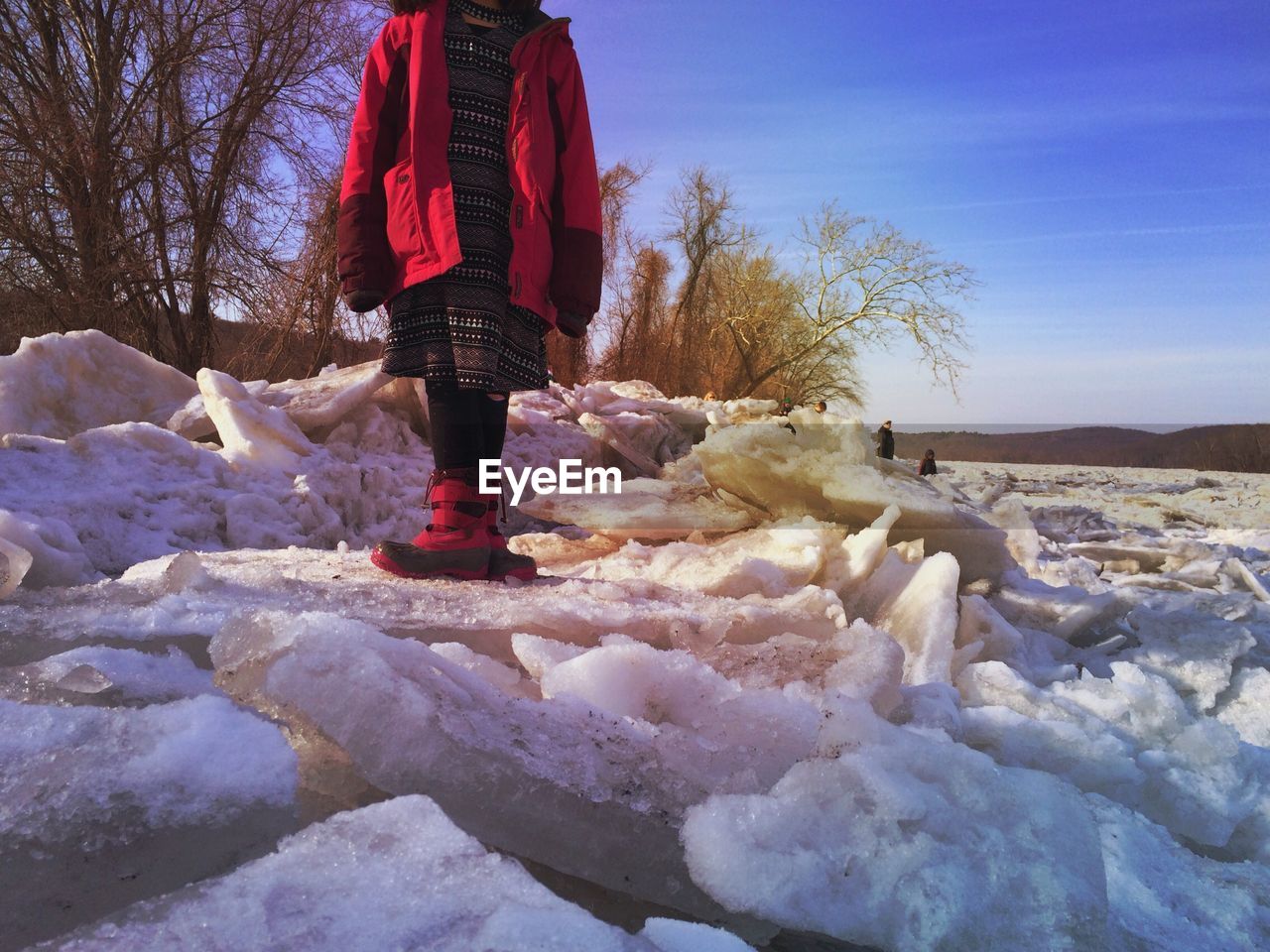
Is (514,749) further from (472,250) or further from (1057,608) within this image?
(1057,608)

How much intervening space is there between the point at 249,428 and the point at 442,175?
1.78 metres

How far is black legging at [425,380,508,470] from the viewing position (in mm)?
2262

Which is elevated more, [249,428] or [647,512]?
[249,428]

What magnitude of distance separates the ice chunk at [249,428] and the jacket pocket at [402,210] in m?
1.50

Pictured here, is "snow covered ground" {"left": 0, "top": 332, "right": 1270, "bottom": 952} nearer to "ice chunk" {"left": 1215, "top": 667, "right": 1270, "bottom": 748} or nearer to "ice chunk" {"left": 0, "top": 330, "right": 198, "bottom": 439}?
"ice chunk" {"left": 1215, "top": 667, "right": 1270, "bottom": 748}

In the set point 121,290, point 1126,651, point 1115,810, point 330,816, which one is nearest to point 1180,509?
point 1126,651

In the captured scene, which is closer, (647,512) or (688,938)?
(688,938)

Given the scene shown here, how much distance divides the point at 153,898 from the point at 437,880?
0.71 ft

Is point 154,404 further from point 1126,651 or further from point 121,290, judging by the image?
point 121,290

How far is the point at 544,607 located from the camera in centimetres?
160

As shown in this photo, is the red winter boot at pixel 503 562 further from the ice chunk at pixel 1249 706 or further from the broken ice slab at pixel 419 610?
the ice chunk at pixel 1249 706

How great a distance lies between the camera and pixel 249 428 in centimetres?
343

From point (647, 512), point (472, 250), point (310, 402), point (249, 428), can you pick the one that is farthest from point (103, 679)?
point (310, 402)

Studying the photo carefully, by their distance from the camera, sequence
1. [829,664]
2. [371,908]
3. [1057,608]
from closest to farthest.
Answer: [371,908] → [829,664] → [1057,608]
